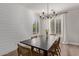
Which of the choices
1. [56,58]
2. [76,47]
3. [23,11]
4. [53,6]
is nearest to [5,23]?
[23,11]

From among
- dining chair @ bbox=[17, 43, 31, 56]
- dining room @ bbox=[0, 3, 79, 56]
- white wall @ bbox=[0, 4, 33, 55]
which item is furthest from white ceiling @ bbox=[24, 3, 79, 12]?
dining chair @ bbox=[17, 43, 31, 56]

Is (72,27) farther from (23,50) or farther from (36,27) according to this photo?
(23,50)

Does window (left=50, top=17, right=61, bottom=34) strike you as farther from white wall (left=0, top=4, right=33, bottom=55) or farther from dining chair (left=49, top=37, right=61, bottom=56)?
white wall (left=0, top=4, right=33, bottom=55)

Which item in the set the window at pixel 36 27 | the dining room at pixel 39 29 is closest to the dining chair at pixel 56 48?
the dining room at pixel 39 29

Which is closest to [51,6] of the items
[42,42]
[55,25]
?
[55,25]

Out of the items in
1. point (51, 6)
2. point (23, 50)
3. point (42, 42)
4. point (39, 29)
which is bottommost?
point (23, 50)

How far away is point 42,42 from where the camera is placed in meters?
1.75

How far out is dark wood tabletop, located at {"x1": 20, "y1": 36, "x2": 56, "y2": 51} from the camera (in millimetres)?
1698

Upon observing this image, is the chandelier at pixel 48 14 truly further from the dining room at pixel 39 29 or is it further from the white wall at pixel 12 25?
the white wall at pixel 12 25

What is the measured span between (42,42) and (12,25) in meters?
0.61

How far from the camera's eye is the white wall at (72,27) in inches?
66.1

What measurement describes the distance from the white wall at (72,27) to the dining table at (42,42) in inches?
10.6

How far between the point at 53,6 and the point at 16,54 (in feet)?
3.58

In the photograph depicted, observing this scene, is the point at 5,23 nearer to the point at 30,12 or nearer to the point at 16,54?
the point at 30,12
